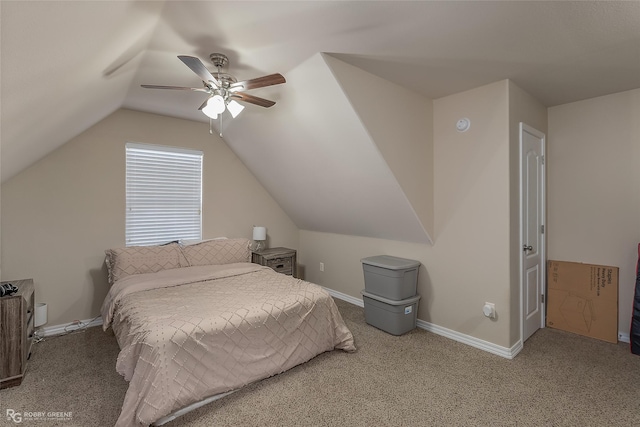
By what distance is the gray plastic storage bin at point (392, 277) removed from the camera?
303 cm

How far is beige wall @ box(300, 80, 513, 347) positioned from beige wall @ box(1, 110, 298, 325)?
10.7ft

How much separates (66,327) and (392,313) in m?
3.48

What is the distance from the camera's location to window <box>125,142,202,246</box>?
3.52m

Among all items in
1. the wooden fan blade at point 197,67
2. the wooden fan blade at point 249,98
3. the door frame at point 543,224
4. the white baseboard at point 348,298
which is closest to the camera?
the wooden fan blade at point 197,67

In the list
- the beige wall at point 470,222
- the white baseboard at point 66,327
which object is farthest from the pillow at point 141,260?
the beige wall at point 470,222

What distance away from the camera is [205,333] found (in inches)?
76.6

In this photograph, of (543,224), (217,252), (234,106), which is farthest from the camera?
(217,252)

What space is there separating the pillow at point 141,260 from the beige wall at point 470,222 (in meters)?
2.71

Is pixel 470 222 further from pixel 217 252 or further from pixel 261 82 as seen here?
pixel 217 252

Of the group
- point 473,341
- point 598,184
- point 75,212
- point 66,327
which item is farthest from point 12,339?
point 598,184

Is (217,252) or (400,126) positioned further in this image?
(217,252)

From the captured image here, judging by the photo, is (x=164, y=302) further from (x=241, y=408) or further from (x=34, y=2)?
(x=34, y=2)

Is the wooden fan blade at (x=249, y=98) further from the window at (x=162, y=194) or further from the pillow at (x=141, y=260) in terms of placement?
the pillow at (x=141, y=260)

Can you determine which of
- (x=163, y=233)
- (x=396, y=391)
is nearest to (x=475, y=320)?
(x=396, y=391)
